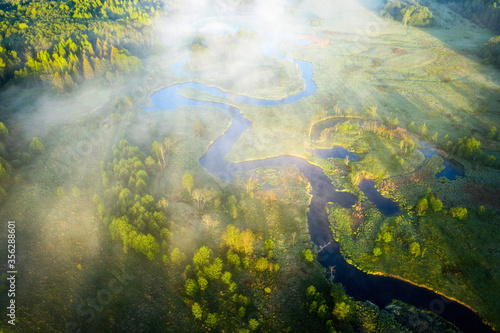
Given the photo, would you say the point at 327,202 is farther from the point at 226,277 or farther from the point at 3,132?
the point at 3,132

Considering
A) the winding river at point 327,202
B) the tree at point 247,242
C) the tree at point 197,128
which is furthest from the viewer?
the tree at point 197,128

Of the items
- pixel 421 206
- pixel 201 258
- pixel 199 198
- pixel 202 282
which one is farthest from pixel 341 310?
pixel 199 198

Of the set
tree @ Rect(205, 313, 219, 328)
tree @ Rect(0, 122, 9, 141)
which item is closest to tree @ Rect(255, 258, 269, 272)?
tree @ Rect(205, 313, 219, 328)

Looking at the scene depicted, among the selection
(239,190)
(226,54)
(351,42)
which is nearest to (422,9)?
(351,42)

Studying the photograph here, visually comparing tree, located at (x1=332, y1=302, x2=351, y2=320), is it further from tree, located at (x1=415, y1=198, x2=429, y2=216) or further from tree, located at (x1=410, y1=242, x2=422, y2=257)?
tree, located at (x1=415, y1=198, x2=429, y2=216)

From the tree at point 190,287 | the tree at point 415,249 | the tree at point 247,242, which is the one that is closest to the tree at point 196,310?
the tree at point 190,287

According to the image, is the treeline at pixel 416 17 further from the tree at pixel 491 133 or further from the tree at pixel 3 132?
the tree at pixel 3 132
